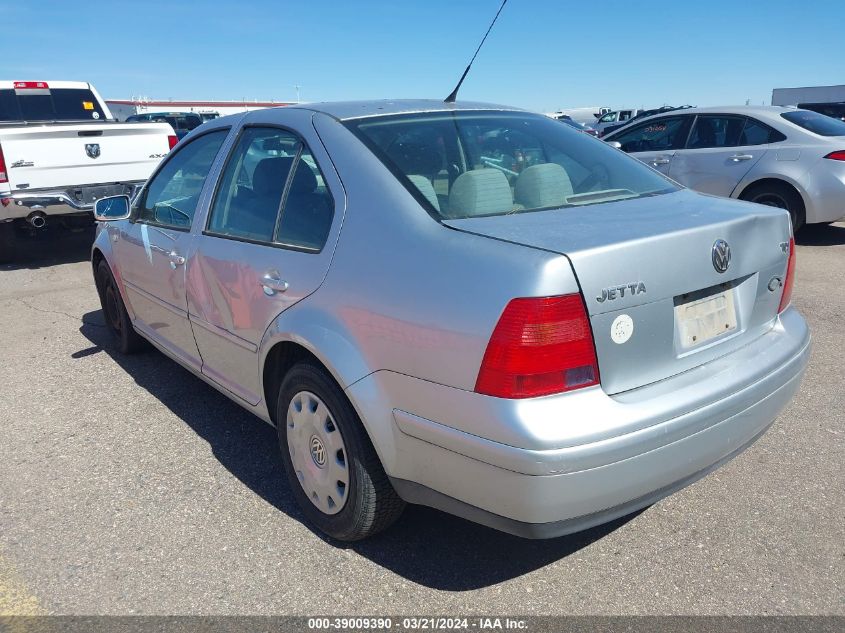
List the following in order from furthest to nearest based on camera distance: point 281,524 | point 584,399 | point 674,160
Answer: point 674,160 → point 281,524 → point 584,399

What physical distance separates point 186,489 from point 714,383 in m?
2.26

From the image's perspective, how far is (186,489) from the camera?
10.4ft

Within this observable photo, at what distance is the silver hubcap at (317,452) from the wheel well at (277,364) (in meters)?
0.16

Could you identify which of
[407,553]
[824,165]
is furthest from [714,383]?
[824,165]

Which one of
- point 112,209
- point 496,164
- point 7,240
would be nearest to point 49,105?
point 7,240

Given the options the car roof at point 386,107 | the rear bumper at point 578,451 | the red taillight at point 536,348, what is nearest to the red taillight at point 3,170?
the car roof at point 386,107

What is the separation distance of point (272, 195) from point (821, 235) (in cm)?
781

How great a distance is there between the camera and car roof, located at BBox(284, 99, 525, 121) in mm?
2947

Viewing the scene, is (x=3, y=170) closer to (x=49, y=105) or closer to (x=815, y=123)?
(x=49, y=105)

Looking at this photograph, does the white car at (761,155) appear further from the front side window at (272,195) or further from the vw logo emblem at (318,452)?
the vw logo emblem at (318,452)

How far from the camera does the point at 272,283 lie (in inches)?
109

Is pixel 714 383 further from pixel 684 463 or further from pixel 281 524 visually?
pixel 281 524

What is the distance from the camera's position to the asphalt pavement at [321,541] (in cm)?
242

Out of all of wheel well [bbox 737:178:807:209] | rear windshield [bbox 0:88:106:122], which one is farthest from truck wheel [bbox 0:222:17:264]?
wheel well [bbox 737:178:807:209]
